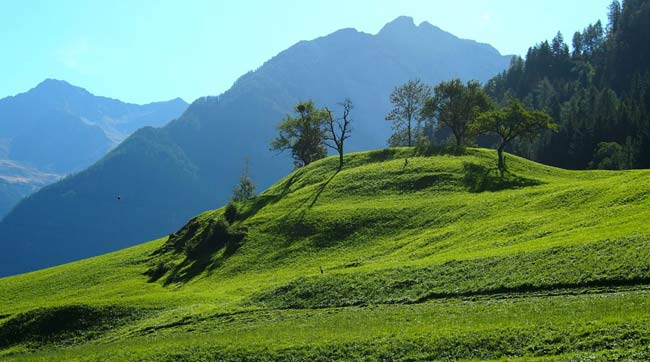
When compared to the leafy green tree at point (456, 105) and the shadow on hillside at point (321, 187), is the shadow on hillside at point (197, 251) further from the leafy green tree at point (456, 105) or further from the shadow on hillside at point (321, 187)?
the leafy green tree at point (456, 105)

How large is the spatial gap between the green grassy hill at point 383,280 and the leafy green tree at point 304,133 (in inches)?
1149

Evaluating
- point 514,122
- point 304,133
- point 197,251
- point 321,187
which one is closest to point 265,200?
point 321,187

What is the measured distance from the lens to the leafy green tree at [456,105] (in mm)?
133000

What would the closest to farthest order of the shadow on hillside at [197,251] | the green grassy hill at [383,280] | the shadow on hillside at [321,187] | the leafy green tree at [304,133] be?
the green grassy hill at [383,280], the shadow on hillside at [197,251], the shadow on hillside at [321,187], the leafy green tree at [304,133]

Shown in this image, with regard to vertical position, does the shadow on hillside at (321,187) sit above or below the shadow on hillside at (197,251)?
above

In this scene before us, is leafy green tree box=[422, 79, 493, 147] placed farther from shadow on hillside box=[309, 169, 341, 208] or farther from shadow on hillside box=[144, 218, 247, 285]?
shadow on hillside box=[144, 218, 247, 285]

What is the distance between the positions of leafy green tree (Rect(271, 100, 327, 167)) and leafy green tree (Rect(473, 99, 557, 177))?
45671 mm

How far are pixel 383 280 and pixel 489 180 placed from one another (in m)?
48.6

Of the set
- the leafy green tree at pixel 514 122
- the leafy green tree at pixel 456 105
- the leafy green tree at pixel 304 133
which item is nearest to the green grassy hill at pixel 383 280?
the leafy green tree at pixel 514 122

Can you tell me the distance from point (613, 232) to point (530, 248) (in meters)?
7.41

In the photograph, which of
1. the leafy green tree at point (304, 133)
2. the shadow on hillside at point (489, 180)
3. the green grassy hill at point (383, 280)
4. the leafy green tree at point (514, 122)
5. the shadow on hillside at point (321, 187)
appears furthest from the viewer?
the leafy green tree at point (304, 133)

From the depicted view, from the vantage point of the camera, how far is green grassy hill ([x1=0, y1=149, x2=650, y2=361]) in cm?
3694

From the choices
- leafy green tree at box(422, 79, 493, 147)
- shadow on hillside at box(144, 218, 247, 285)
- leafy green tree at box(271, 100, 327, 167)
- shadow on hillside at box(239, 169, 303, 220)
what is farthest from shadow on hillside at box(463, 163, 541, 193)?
leafy green tree at box(271, 100, 327, 167)

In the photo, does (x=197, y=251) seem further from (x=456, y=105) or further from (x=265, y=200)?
(x=456, y=105)
